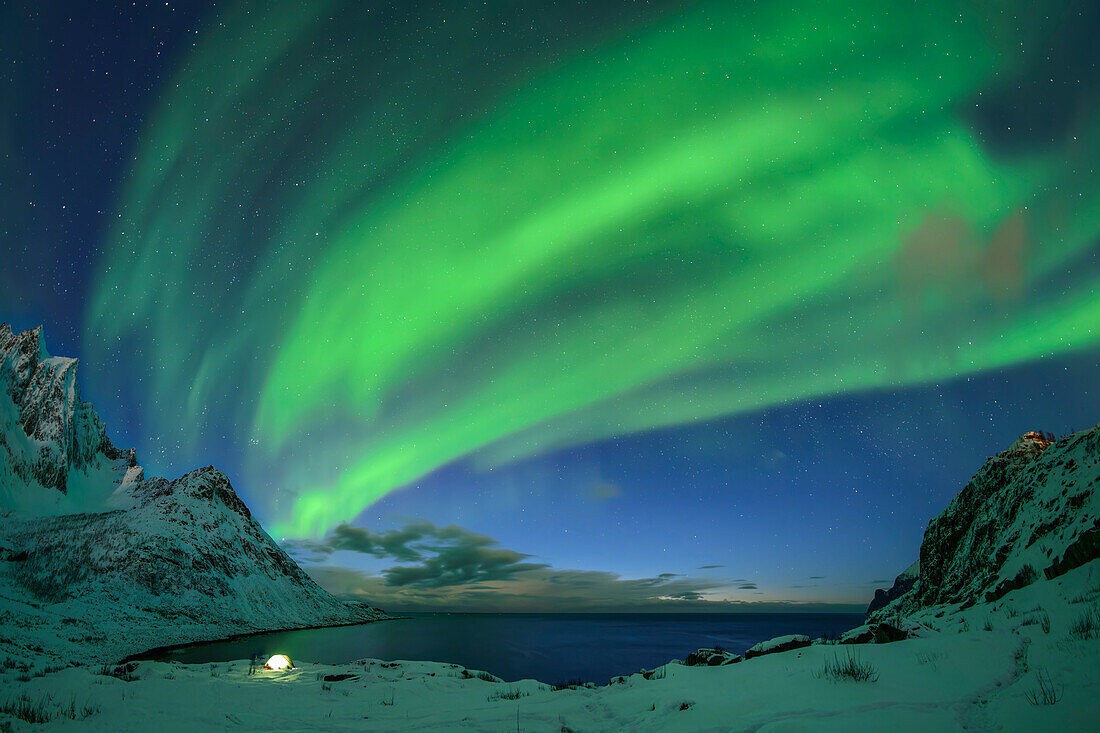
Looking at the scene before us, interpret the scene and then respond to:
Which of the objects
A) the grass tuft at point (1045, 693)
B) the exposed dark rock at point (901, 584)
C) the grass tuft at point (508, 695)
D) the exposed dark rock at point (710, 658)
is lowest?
the exposed dark rock at point (901, 584)

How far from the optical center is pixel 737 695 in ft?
22.8

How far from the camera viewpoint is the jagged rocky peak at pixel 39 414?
6117 inches

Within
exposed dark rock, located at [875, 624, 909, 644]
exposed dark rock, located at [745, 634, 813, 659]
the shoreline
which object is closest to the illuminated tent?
the shoreline

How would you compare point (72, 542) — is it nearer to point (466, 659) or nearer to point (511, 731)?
point (466, 659)

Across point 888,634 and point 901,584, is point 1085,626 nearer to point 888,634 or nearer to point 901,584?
point 888,634

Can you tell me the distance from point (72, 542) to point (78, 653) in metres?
78.6

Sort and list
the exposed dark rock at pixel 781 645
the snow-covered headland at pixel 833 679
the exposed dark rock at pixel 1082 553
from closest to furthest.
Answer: the snow-covered headland at pixel 833 679, the exposed dark rock at pixel 781 645, the exposed dark rock at pixel 1082 553

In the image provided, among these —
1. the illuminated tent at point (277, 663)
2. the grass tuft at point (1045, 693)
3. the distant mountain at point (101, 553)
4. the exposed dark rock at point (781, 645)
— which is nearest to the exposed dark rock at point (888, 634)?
the exposed dark rock at point (781, 645)

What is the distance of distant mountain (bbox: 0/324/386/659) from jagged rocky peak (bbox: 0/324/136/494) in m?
0.42

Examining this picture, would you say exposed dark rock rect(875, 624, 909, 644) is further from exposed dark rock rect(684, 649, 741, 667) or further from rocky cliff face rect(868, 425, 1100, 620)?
rocky cliff face rect(868, 425, 1100, 620)

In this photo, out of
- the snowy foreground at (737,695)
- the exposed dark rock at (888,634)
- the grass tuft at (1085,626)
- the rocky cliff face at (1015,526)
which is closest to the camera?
the snowy foreground at (737,695)

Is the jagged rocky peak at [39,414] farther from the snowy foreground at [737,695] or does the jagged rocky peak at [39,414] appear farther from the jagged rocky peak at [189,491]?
the snowy foreground at [737,695]

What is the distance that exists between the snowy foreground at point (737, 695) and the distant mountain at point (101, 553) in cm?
5359

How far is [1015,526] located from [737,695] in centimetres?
4109
